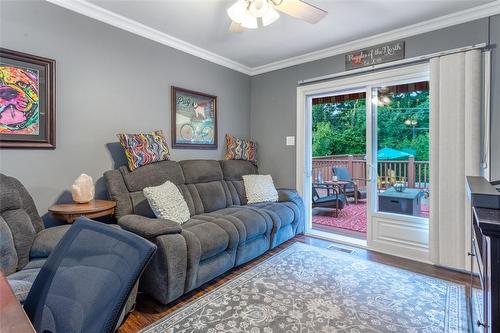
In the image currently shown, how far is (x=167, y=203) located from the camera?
8.23 feet

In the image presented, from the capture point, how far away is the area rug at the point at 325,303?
5.97 feet

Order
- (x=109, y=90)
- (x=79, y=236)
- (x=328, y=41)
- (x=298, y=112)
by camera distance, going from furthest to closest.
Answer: (x=298, y=112) → (x=328, y=41) → (x=109, y=90) → (x=79, y=236)

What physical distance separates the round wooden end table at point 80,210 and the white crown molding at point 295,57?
5.77 ft

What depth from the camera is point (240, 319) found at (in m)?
A: 1.89

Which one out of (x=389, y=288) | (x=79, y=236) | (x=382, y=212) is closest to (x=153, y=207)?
(x=79, y=236)

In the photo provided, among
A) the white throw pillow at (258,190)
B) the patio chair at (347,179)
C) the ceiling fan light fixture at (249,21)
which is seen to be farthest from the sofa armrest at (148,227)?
the patio chair at (347,179)

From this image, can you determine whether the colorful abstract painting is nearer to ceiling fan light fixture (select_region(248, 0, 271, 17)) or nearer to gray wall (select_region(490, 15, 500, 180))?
ceiling fan light fixture (select_region(248, 0, 271, 17))

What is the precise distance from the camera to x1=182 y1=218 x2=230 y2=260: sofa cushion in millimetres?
2250

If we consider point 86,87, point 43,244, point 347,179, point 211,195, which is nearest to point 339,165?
point 347,179

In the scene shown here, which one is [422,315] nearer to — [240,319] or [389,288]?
[389,288]

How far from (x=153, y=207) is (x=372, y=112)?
2.76 metres

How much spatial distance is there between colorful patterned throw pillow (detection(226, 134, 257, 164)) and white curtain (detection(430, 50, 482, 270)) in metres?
2.31

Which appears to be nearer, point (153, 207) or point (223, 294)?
point (223, 294)

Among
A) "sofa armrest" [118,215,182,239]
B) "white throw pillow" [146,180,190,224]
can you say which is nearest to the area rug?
"sofa armrest" [118,215,182,239]
